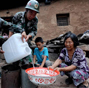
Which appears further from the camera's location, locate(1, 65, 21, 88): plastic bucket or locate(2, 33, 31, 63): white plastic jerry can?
locate(2, 33, 31, 63): white plastic jerry can

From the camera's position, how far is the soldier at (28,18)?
1767mm

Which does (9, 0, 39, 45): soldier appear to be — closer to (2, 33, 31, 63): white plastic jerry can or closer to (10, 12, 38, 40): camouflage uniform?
Result: (10, 12, 38, 40): camouflage uniform

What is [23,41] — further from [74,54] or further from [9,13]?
[9,13]

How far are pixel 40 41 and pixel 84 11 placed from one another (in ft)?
10.1

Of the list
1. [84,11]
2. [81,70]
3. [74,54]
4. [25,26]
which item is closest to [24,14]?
[25,26]

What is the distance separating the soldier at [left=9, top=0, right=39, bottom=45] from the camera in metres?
1.77

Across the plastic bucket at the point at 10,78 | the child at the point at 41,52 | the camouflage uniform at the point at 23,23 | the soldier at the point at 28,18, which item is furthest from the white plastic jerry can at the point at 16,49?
the child at the point at 41,52

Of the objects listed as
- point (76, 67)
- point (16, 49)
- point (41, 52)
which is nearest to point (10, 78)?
point (16, 49)

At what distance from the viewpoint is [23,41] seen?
169cm

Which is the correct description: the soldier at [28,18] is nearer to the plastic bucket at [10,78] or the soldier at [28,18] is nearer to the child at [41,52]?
the child at [41,52]

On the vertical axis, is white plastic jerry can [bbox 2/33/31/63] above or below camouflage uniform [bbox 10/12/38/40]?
below

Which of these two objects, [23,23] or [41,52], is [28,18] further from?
[41,52]

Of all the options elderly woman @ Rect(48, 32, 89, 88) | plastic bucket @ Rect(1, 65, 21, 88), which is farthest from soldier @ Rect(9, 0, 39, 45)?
elderly woman @ Rect(48, 32, 89, 88)

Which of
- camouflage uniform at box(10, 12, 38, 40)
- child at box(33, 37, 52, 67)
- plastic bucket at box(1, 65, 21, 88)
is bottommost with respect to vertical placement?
plastic bucket at box(1, 65, 21, 88)
